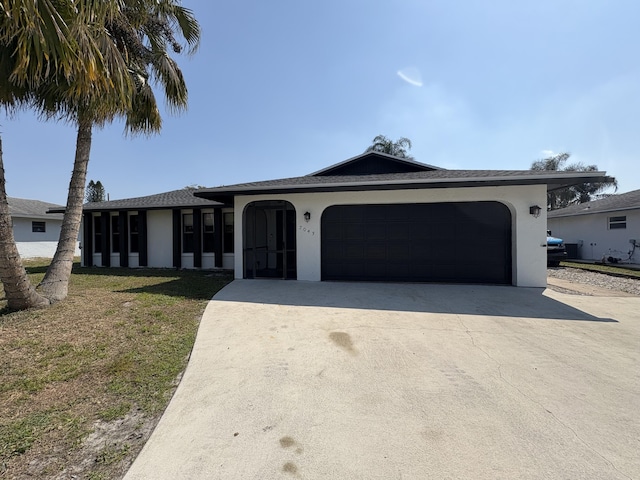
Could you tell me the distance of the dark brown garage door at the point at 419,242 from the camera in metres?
8.48

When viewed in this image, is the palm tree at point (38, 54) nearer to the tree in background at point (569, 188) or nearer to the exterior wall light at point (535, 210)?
the exterior wall light at point (535, 210)

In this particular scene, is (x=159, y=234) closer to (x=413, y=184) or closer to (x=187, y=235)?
(x=187, y=235)

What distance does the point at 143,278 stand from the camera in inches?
382

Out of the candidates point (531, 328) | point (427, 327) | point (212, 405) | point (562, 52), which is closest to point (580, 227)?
point (562, 52)

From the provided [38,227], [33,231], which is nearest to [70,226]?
[33,231]

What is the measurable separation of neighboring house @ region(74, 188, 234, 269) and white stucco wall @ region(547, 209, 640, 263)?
1892cm

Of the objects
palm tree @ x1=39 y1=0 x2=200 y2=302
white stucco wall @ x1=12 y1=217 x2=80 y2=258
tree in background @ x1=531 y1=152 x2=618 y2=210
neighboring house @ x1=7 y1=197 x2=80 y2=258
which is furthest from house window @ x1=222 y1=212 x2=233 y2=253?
tree in background @ x1=531 y1=152 x2=618 y2=210

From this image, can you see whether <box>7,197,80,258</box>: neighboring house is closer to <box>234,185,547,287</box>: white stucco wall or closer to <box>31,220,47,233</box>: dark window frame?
<box>31,220,47,233</box>: dark window frame

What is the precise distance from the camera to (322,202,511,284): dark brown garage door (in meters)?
8.48

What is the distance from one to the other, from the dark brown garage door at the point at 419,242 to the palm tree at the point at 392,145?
16064mm

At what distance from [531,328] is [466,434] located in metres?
3.47

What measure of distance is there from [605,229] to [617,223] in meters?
0.68

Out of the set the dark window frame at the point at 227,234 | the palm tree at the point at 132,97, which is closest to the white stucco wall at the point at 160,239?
the dark window frame at the point at 227,234

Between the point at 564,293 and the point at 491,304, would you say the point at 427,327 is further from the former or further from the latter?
the point at 564,293
